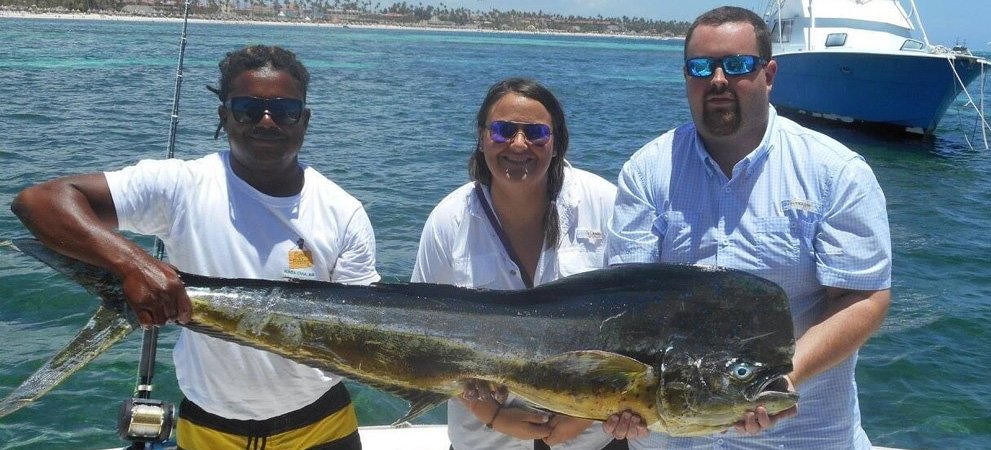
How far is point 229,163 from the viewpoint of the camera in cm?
271

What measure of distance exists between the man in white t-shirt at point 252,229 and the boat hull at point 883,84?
68.0ft

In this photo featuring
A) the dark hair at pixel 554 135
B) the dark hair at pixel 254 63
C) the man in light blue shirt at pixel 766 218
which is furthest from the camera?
the dark hair at pixel 554 135

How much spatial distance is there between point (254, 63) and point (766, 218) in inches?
64.4

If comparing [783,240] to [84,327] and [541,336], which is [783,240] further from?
[84,327]

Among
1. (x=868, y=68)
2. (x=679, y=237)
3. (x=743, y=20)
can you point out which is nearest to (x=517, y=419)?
(x=679, y=237)

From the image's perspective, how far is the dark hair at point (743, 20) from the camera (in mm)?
2424

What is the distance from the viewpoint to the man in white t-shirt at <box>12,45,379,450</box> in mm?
2576

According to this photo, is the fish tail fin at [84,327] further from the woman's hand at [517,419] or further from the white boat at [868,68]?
the white boat at [868,68]

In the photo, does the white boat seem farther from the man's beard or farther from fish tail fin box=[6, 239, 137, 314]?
fish tail fin box=[6, 239, 137, 314]

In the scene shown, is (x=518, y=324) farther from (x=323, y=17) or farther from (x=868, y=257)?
(x=323, y=17)

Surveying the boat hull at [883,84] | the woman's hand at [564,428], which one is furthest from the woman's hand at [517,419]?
the boat hull at [883,84]

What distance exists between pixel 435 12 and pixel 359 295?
198238 mm

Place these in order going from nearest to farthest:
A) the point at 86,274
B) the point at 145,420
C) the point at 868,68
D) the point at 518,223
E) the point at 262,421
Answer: the point at 86,274
the point at 262,421
the point at 518,223
the point at 145,420
the point at 868,68

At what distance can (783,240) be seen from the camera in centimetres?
233
